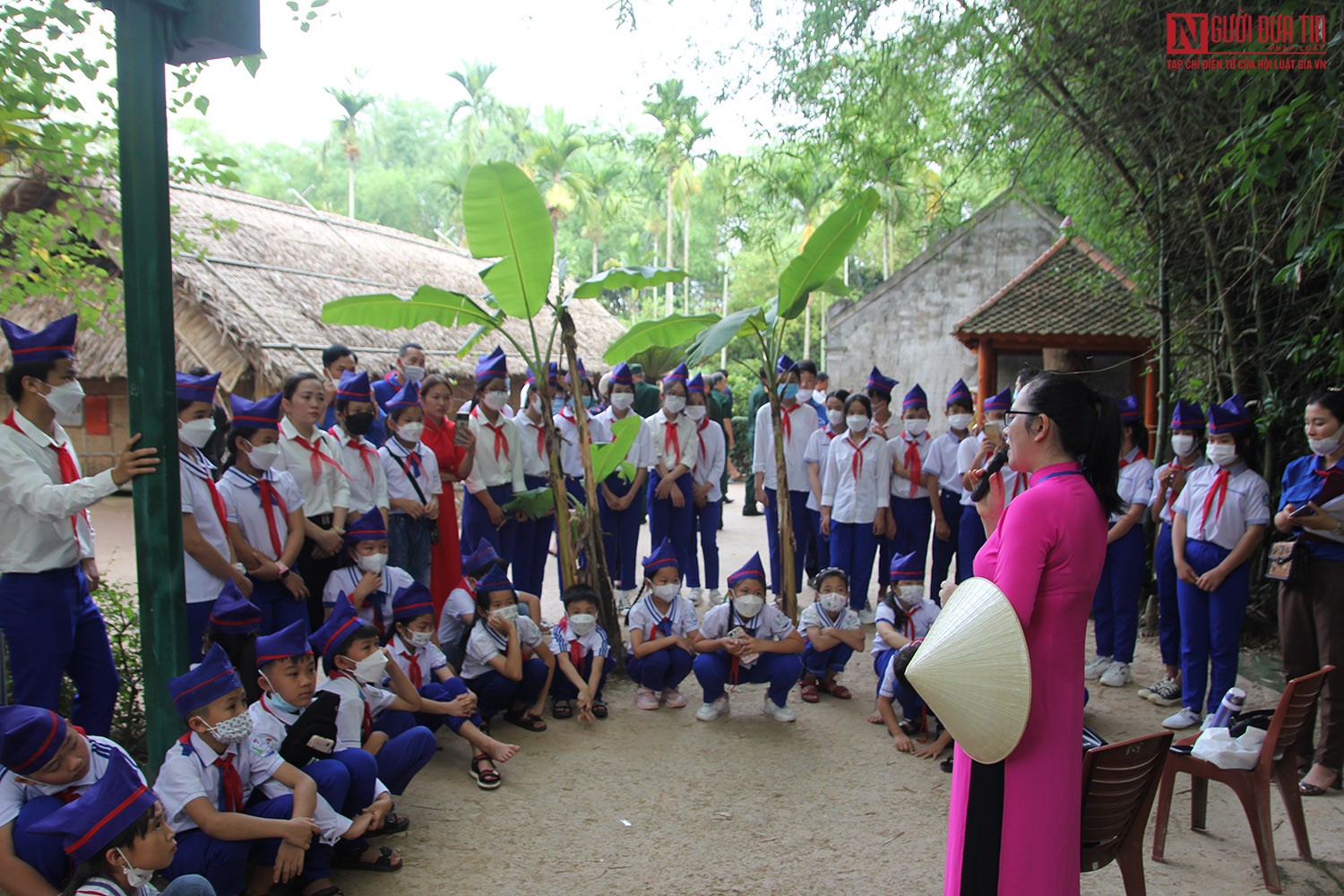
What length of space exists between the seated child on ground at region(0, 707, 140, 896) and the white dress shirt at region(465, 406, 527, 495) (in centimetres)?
436

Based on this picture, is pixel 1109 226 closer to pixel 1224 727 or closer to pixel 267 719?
pixel 1224 727

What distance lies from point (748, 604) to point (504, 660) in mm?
1530

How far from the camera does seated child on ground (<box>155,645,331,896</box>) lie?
329cm

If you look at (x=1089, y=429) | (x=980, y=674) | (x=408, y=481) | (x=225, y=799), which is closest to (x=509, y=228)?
(x=408, y=481)

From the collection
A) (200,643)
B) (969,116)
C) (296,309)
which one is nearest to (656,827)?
(200,643)

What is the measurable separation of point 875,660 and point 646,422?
10.7ft

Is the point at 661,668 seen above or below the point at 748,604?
below

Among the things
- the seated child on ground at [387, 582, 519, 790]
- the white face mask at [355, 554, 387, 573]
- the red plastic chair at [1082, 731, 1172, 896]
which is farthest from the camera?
the white face mask at [355, 554, 387, 573]

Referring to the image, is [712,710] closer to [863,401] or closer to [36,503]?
[863,401]

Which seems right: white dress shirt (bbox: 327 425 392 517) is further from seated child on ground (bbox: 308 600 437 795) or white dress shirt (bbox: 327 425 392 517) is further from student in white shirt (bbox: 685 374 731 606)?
student in white shirt (bbox: 685 374 731 606)

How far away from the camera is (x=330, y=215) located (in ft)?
53.7

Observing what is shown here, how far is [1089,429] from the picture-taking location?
8.87 feet

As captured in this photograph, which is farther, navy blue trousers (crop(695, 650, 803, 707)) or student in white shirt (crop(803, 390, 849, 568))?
student in white shirt (crop(803, 390, 849, 568))

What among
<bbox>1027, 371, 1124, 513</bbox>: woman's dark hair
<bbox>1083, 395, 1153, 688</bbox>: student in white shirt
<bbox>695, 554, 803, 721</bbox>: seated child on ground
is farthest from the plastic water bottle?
<bbox>695, 554, 803, 721</bbox>: seated child on ground
